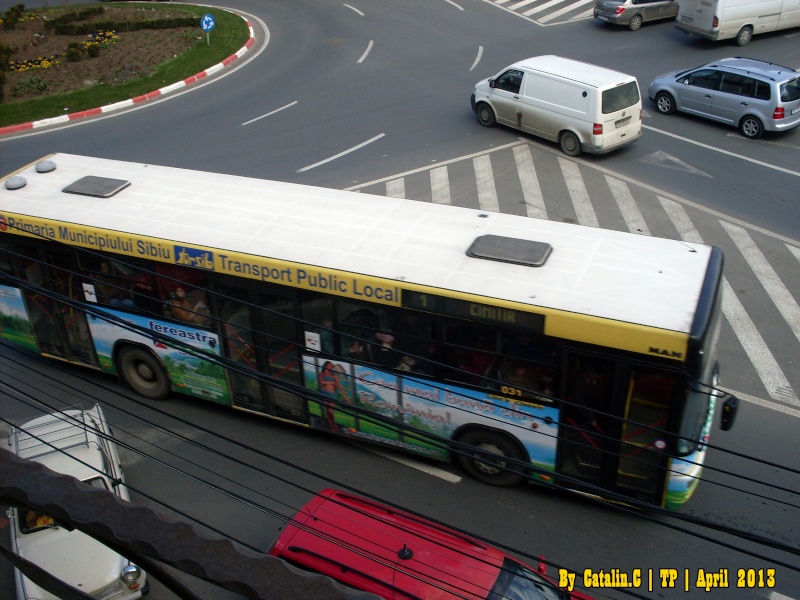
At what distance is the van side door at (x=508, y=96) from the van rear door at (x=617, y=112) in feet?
7.30

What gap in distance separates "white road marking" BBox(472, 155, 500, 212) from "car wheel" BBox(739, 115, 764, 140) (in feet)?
20.7

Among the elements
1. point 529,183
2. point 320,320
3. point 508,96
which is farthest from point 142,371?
point 508,96

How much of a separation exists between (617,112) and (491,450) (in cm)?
1092

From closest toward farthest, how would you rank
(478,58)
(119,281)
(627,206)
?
1. (119,281)
2. (627,206)
3. (478,58)

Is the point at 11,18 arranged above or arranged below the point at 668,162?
above

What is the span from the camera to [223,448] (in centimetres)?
1024

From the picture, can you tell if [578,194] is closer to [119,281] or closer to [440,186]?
[440,186]

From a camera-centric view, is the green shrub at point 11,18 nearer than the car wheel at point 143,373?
No

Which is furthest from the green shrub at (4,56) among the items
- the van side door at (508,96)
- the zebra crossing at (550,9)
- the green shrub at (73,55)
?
the zebra crossing at (550,9)

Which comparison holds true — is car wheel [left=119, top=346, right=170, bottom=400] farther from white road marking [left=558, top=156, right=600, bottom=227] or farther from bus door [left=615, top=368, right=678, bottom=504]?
white road marking [left=558, top=156, right=600, bottom=227]

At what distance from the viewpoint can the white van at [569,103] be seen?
17438mm

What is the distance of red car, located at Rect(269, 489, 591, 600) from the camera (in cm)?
660

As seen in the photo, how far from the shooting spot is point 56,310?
11.0 meters

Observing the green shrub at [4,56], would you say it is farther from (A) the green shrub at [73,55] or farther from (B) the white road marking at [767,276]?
(B) the white road marking at [767,276]
